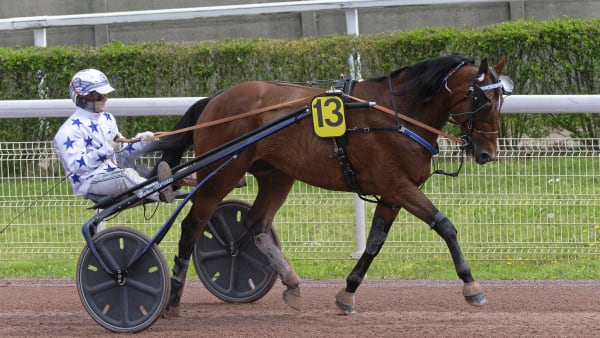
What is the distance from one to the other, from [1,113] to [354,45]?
3.65 meters

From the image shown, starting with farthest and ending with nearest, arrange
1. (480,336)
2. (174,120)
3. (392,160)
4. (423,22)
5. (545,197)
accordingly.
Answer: (423,22) < (174,120) < (545,197) < (392,160) < (480,336)

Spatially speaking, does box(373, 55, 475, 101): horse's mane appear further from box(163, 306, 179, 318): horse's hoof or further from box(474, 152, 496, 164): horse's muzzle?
box(163, 306, 179, 318): horse's hoof

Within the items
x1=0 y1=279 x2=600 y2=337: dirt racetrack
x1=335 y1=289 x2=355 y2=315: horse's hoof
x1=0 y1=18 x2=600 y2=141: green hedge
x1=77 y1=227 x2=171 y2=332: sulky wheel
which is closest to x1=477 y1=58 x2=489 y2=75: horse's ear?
x1=0 y1=279 x2=600 y2=337: dirt racetrack

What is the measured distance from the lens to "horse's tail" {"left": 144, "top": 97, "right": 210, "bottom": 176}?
703cm

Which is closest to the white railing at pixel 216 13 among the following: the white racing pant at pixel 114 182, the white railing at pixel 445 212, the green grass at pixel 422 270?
the white railing at pixel 445 212

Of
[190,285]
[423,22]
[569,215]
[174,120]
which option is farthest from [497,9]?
[190,285]

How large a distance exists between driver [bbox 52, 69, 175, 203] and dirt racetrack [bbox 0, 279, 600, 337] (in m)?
0.82

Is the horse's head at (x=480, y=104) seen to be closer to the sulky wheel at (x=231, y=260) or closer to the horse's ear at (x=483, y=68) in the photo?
the horse's ear at (x=483, y=68)

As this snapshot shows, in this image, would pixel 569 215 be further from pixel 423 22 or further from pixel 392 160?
pixel 423 22

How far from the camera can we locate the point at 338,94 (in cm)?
645

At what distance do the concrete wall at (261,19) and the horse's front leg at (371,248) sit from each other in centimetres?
814

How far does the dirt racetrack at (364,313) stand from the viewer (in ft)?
20.4

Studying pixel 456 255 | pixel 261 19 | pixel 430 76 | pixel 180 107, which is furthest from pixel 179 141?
pixel 261 19

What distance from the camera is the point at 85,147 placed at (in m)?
6.38
